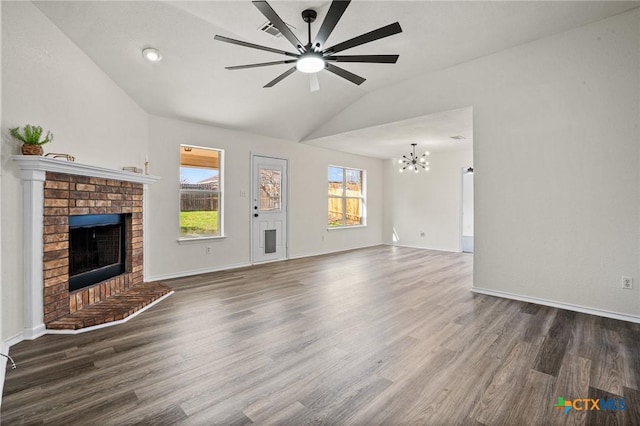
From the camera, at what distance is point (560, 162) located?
348 cm

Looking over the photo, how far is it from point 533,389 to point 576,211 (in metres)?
2.38

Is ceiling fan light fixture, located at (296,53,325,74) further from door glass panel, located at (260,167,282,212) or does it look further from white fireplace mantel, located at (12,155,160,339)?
door glass panel, located at (260,167,282,212)

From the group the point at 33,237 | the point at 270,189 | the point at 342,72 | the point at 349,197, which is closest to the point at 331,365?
the point at 342,72

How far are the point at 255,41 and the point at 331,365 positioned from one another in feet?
11.7

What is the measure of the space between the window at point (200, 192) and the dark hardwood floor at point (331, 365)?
1.82 meters

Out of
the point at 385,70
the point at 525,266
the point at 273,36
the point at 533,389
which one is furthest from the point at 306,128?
the point at 533,389

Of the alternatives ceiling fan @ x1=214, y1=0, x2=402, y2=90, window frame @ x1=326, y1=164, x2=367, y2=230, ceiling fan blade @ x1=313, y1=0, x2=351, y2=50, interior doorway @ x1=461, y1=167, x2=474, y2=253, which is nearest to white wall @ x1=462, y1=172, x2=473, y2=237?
interior doorway @ x1=461, y1=167, x2=474, y2=253

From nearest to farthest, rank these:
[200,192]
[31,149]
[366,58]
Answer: [31,149] → [366,58] → [200,192]

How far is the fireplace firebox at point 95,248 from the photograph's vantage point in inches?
130

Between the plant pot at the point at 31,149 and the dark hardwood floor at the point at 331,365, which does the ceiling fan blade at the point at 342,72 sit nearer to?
the dark hardwood floor at the point at 331,365

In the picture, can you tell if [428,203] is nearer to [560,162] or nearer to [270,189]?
[270,189]

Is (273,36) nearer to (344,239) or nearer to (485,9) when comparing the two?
(485,9)

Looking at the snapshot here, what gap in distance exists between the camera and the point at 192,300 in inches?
148

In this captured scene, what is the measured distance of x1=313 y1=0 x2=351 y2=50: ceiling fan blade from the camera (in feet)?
6.68
